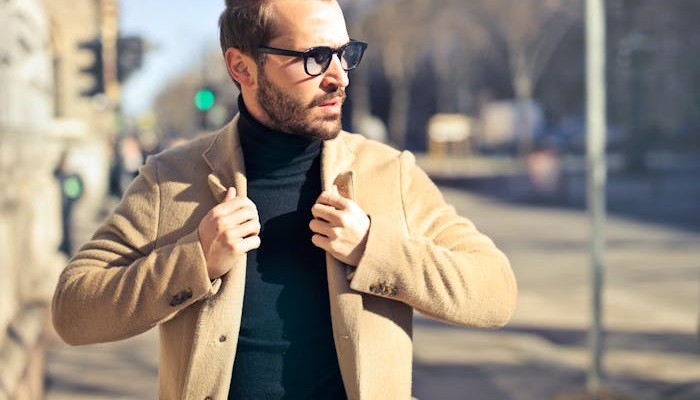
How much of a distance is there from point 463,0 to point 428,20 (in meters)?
4.42

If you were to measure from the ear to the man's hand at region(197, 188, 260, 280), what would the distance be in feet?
0.93

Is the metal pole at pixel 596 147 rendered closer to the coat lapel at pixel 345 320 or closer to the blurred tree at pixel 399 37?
the coat lapel at pixel 345 320

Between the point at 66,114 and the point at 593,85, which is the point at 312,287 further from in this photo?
the point at 66,114

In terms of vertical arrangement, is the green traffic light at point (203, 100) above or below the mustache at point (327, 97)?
below

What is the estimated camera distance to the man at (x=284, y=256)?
2033 millimetres

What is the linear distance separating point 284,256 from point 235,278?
0.12 m

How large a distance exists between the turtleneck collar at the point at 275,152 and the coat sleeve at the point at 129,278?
0.22 meters

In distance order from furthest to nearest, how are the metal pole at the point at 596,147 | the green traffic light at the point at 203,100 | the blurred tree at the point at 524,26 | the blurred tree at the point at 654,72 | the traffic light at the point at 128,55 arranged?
the blurred tree at the point at 524,26, the blurred tree at the point at 654,72, the green traffic light at the point at 203,100, the traffic light at the point at 128,55, the metal pole at the point at 596,147

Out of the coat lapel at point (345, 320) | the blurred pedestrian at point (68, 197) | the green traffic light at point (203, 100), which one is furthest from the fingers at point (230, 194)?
the green traffic light at point (203, 100)

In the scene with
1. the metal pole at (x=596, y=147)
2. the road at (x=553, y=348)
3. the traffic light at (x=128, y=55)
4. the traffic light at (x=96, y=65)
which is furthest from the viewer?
the traffic light at (x=128, y=55)

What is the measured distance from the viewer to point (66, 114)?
20781 millimetres

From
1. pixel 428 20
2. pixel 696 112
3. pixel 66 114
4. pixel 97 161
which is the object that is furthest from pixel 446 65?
pixel 66 114

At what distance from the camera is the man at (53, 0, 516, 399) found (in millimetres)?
2033

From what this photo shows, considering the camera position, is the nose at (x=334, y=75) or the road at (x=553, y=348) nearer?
the nose at (x=334, y=75)
